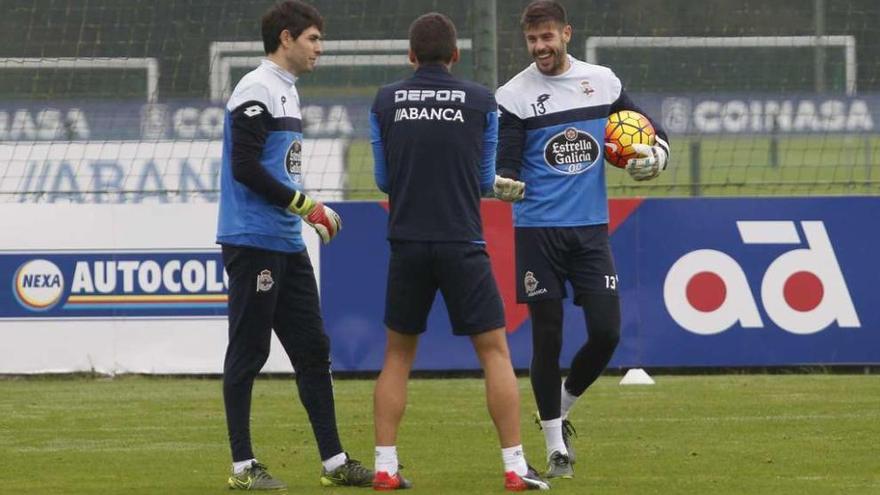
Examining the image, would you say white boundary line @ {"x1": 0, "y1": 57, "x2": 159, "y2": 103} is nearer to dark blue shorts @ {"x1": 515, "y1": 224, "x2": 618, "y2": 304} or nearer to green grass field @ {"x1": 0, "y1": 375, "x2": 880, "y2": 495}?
green grass field @ {"x1": 0, "y1": 375, "x2": 880, "y2": 495}

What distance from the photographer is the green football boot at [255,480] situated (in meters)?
7.16

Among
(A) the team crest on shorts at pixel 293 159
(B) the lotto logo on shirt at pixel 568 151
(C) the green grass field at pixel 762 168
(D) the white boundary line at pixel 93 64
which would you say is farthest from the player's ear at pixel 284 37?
(D) the white boundary line at pixel 93 64

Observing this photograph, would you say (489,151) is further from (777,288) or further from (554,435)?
(777,288)

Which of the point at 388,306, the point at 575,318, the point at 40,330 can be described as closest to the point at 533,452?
the point at 388,306

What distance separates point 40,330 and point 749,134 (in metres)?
5.74

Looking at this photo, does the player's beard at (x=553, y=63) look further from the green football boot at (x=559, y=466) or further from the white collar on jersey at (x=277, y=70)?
the green football boot at (x=559, y=466)

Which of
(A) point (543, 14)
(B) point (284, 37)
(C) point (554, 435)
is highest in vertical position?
(A) point (543, 14)

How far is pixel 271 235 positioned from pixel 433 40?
1.09 metres

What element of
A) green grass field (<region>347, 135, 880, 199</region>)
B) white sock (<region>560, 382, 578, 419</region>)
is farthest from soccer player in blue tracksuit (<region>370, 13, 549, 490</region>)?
green grass field (<region>347, 135, 880, 199</region>)

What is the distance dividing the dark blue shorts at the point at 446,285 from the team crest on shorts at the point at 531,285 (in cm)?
73

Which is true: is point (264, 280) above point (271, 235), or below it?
below

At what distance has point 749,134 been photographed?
1394 cm

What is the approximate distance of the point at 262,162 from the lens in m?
7.18

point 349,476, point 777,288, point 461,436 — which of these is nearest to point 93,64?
point 777,288
